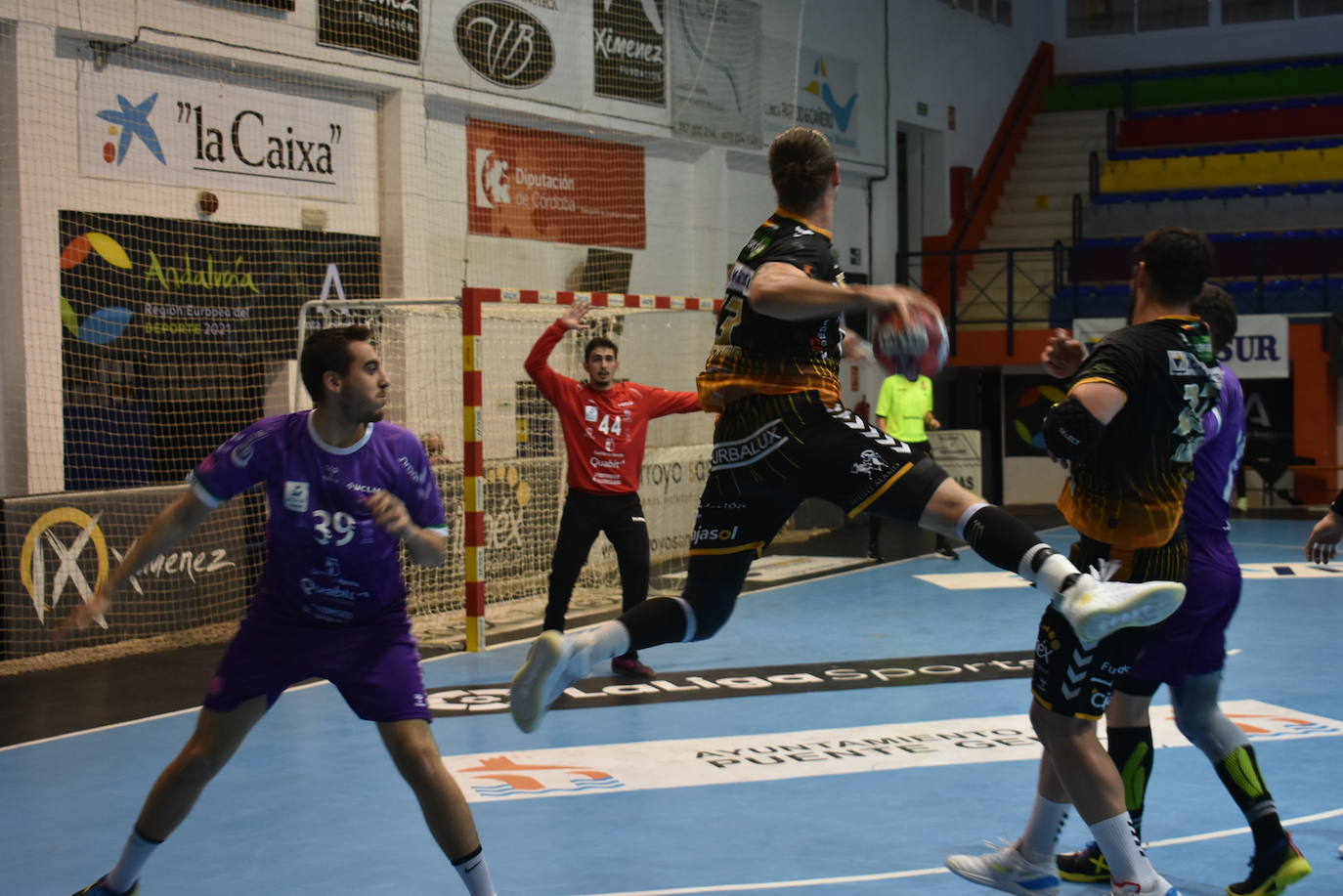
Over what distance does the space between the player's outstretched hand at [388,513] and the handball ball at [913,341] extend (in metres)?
1.50

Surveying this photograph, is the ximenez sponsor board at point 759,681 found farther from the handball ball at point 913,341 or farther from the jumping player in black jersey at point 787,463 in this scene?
the handball ball at point 913,341

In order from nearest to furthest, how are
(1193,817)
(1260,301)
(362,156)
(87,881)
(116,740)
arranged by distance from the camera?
(87,881) < (1193,817) < (116,740) < (362,156) < (1260,301)

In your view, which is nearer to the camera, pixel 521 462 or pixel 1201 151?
pixel 521 462

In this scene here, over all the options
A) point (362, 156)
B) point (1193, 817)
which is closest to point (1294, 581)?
point (1193, 817)

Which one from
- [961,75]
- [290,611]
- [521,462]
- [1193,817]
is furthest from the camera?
[961,75]

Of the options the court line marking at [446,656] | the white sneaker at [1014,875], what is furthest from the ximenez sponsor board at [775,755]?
the white sneaker at [1014,875]

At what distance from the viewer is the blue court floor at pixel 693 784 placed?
17.7 feet

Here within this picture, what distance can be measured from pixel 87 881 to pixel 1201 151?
25.3m

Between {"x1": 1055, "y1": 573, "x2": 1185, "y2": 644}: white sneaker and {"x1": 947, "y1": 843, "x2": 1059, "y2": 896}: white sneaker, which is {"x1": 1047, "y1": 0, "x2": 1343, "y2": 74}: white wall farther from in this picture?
{"x1": 1055, "y1": 573, "x2": 1185, "y2": 644}: white sneaker

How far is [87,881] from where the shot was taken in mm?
5383

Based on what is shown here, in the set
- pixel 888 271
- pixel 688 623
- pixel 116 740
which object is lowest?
pixel 116 740

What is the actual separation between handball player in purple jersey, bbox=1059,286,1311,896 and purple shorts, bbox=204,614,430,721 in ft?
8.02

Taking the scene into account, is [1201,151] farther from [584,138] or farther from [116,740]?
[116,740]

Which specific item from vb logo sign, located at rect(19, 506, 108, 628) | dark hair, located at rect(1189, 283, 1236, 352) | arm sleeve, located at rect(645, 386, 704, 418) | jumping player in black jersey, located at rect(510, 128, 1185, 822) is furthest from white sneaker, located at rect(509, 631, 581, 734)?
vb logo sign, located at rect(19, 506, 108, 628)
